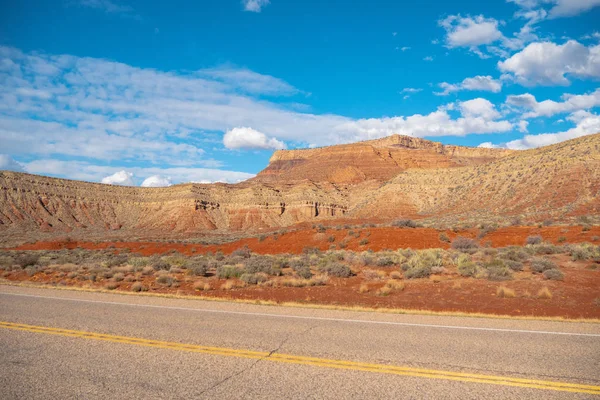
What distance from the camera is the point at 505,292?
1321 cm

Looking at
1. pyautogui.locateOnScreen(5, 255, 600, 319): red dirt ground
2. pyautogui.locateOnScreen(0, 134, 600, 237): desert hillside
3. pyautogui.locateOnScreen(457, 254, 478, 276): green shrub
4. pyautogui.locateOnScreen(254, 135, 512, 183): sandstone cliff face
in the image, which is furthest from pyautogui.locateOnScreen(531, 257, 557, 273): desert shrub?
pyautogui.locateOnScreen(254, 135, 512, 183): sandstone cliff face

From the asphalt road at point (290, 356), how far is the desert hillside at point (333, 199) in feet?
120

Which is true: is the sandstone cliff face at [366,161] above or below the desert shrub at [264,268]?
above

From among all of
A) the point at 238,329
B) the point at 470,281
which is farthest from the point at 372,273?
the point at 238,329

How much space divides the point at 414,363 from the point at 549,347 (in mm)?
2607

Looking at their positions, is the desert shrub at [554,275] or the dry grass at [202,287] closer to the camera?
the desert shrub at [554,275]

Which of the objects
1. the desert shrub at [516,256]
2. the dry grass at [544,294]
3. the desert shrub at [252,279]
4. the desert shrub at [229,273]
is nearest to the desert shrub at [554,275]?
the dry grass at [544,294]

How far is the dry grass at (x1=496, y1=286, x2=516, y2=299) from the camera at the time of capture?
13086 mm

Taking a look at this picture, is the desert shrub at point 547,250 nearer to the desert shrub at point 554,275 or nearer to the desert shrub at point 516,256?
the desert shrub at point 516,256

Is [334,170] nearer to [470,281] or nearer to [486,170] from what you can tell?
[486,170]

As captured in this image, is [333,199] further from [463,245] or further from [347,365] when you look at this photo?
[347,365]

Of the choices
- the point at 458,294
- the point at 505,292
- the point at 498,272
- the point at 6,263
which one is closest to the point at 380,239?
the point at 498,272

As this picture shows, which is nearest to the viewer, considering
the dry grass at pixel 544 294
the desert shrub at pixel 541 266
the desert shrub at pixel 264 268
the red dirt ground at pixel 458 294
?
the red dirt ground at pixel 458 294

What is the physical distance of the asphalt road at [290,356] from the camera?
4902mm
